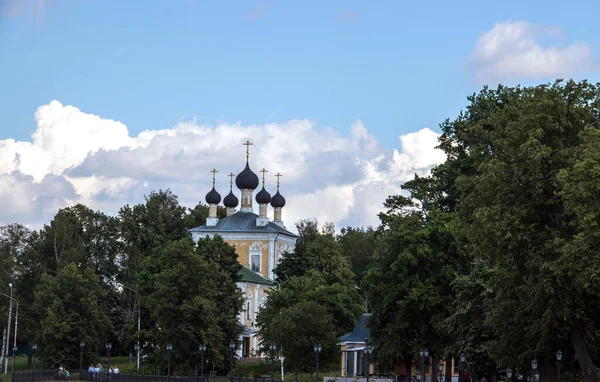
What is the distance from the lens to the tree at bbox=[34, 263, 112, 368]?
80.6 meters

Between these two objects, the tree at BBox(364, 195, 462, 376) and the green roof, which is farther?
the green roof

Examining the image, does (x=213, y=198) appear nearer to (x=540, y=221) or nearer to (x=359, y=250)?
(x=359, y=250)

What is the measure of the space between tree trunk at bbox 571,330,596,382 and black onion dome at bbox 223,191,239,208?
76099mm

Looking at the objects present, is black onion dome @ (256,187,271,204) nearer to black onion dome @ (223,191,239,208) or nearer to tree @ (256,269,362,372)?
black onion dome @ (223,191,239,208)

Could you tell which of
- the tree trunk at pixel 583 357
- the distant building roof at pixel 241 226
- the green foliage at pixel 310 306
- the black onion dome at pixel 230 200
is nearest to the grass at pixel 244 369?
the green foliage at pixel 310 306

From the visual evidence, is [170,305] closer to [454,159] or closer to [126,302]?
[454,159]

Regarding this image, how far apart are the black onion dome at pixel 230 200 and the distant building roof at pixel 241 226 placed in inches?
139

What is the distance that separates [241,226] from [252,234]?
1.61 meters

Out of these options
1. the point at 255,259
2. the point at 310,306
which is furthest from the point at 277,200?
the point at 310,306

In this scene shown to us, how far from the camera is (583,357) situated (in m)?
38.3

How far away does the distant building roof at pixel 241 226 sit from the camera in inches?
4218

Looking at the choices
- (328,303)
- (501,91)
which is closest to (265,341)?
(328,303)

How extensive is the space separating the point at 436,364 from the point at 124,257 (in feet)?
185

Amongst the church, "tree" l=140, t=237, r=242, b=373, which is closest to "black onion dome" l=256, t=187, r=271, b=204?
the church
